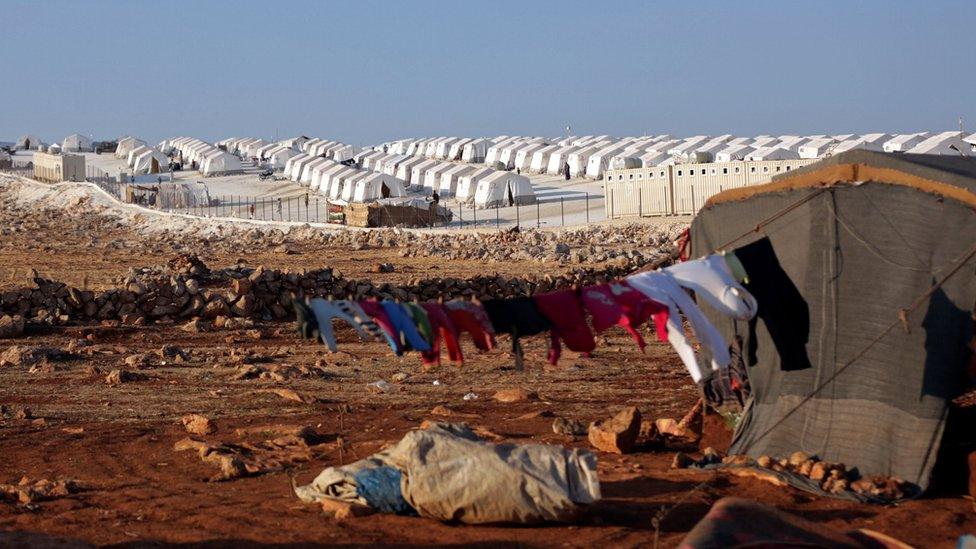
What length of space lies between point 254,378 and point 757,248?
300 inches

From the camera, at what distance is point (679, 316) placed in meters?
8.41

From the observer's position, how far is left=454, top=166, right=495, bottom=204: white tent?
171ft

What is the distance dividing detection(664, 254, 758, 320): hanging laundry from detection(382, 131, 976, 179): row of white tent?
110 feet

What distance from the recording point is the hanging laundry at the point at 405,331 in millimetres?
7781

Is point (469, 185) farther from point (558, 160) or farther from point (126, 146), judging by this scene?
point (126, 146)

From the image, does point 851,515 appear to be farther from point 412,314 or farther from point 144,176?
point 144,176

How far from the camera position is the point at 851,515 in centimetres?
787

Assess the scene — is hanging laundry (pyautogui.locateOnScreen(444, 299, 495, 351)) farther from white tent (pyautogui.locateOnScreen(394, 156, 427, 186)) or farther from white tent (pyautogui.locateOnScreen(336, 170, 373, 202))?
white tent (pyautogui.locateOnScreen(394, 156, 427, 186))

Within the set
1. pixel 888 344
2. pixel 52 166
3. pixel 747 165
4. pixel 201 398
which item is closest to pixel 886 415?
pixel 888 344

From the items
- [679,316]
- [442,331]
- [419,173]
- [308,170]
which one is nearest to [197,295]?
[442,331]

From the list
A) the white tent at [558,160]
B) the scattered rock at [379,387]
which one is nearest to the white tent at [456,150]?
the white tent at [558,160]

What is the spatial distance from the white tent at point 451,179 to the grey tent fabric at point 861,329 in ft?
149

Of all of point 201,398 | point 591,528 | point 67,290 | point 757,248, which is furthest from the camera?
point 67,290

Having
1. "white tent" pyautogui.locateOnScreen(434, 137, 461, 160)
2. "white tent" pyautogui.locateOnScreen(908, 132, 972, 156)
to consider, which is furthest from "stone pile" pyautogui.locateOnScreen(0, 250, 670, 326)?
"white tent" pyautogui.locateOnScreen(434, 137, 461, 160)
